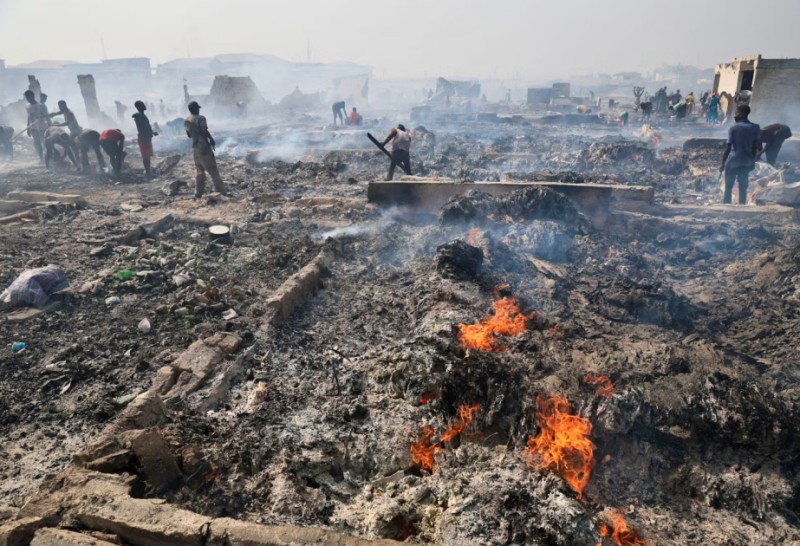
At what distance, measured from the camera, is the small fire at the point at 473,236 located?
6.86m

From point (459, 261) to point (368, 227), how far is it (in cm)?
279

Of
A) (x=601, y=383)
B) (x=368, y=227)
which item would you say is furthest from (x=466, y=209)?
(x=601, y=383)

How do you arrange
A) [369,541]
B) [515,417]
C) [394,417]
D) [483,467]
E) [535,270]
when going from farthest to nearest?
[535,270], [394,417], [515,417], [483,467], [369,541]

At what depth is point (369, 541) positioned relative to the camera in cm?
229

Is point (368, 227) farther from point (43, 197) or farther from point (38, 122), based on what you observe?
point (38, 122)

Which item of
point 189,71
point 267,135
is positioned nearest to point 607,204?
point 267,135

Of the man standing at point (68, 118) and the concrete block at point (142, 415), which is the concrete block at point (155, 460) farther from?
the man standing at point (68, 118)

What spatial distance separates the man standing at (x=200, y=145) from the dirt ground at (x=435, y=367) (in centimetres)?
194

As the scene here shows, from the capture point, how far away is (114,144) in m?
12.1

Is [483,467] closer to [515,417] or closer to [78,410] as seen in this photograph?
[515,417]

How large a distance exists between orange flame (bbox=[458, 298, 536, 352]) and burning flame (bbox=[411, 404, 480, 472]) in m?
0.61

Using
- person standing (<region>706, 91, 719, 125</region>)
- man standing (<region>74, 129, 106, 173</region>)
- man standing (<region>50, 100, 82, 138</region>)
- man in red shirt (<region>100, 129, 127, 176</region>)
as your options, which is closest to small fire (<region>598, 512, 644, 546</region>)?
man in red shirt (<region>100, 129, 127, 176</region>)

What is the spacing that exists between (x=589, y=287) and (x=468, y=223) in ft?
8.05

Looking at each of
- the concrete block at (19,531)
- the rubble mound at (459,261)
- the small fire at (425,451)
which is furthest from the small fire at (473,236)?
the concrete block at (19,531)
